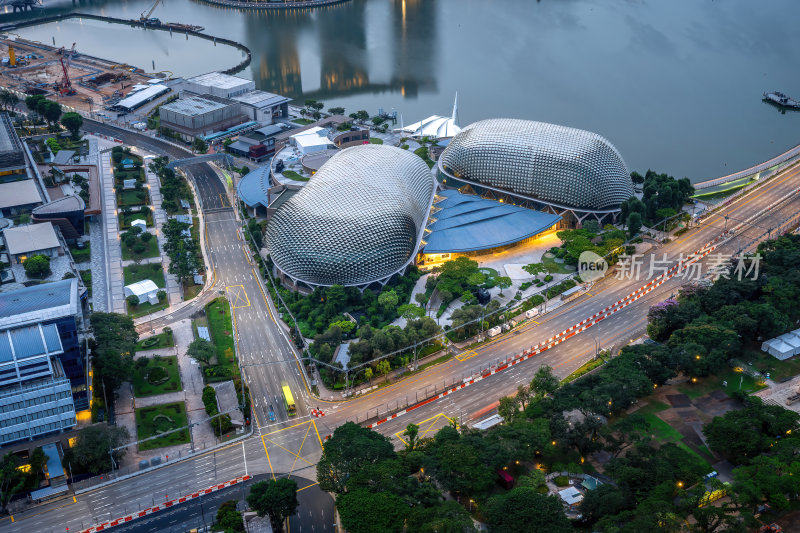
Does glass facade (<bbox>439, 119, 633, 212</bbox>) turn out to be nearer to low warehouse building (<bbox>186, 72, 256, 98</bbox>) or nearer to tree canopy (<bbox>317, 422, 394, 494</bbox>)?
tree canopy (<bbox>317, 422, 394, 494</bbox>)

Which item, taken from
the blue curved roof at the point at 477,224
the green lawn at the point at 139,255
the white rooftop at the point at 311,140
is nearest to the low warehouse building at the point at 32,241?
the green lawn at the point at 139,255

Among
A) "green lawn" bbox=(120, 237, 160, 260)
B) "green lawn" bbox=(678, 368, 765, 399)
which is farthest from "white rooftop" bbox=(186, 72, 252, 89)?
"green lawn" bbox=(678, 368, 765, 399)

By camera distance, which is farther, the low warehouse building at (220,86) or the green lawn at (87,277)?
the low warehouse building at (220,86)

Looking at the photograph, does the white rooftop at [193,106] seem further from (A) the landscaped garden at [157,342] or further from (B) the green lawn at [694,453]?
(B) the green lawn at [694,453]

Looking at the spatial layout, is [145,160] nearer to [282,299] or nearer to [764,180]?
[282,299]

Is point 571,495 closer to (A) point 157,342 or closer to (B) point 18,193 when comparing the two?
(A) point 157,342

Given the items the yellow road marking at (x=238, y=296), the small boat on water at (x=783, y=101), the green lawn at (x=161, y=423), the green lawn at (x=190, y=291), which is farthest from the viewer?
the small boat on water at (x=783, y=101)

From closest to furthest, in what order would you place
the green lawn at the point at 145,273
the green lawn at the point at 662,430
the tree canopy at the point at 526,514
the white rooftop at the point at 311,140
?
the tree canopy at the point at 526,514, the green lawn at the point at 662,430, the green lawn at the point at 145,273, the white rooftop at the point at 311,140
